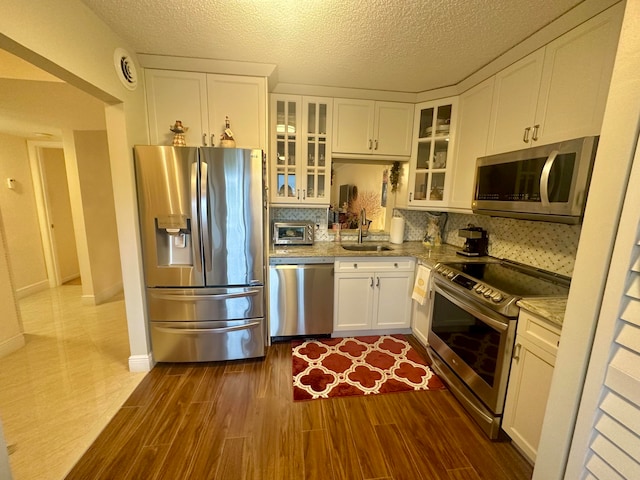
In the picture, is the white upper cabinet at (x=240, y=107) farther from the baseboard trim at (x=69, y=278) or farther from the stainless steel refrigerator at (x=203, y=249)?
the baseboard trim at (x=69, y=278)

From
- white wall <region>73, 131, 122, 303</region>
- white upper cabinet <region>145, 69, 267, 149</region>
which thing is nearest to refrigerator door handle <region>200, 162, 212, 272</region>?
white upper cabinet <region>145, 69, 267, 149</region>

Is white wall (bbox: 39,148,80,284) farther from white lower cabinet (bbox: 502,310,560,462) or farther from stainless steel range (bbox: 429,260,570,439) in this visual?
white lower cabinet (bbox: 502,310,560,462)

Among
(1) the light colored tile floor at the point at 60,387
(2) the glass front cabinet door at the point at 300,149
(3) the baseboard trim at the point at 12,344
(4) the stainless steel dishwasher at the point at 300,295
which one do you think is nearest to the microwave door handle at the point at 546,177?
(4) the stainless steel dishwasher at the point at 300,295

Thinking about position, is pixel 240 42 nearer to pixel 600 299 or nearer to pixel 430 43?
pixel 430 43

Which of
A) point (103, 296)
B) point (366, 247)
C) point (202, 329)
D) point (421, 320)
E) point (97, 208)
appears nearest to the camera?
point (202, 329)

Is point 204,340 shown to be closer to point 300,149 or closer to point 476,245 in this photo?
point 300,149

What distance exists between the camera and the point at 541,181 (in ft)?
4.82

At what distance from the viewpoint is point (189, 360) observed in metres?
2.24

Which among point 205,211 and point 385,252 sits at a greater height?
point 205,211

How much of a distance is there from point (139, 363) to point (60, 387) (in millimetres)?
518

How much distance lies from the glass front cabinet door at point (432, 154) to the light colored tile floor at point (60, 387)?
3.11 m

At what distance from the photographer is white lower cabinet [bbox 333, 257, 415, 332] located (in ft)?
8.46

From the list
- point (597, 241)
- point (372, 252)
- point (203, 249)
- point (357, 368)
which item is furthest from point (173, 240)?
point (597, 241)

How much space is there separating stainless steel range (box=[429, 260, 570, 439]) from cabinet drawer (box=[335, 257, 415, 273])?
0.41m
